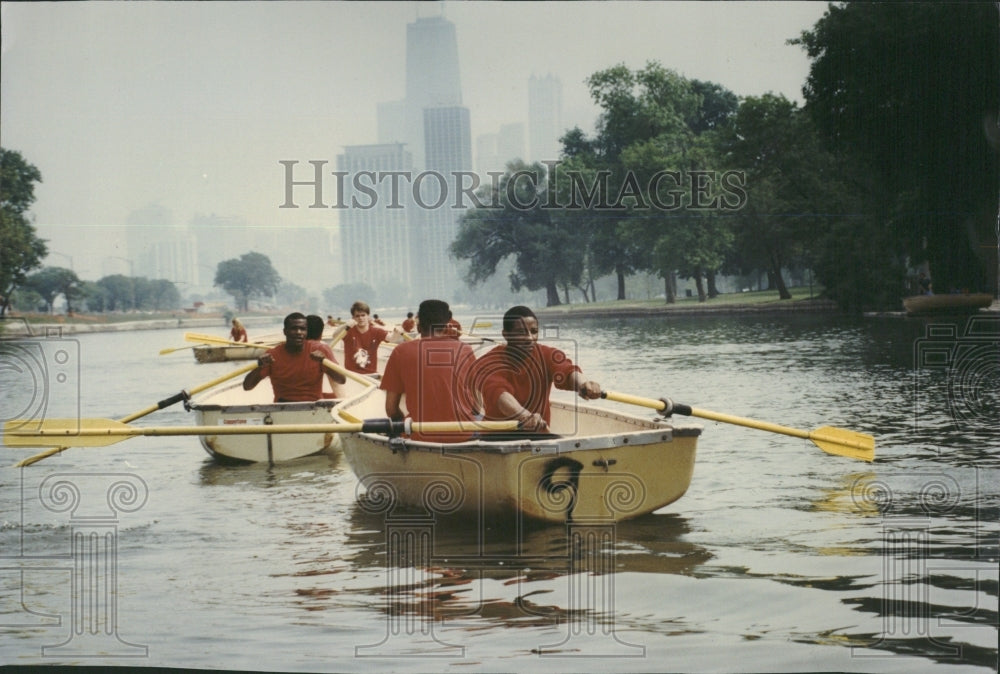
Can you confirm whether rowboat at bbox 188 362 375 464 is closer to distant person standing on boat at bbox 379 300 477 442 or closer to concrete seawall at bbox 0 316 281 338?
distant person standing on boat at bbox 379 300 477 442

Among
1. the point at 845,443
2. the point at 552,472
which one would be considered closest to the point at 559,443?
the point at 552,472

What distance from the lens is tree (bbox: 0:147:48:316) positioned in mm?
28172

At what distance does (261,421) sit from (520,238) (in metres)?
39.3

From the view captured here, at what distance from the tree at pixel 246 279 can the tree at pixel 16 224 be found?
37411 millimetres

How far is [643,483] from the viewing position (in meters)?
8.38

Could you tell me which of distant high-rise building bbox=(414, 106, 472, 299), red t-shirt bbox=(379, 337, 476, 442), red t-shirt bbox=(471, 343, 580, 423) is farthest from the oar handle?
distant high-rise building bbox=(414, 106, 472, 299)

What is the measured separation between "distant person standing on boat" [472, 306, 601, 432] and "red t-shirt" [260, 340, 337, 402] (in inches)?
169

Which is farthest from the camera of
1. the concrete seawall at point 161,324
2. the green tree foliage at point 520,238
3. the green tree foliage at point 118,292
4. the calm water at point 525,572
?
the green tree foliage at point 118,292

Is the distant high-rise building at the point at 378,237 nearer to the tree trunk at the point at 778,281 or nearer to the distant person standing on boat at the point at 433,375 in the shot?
the tree trunk at the point at 778,281

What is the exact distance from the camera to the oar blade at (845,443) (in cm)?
919

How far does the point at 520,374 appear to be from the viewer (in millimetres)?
8391

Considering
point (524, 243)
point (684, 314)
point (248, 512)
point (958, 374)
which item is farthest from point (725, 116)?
point (248, 512)

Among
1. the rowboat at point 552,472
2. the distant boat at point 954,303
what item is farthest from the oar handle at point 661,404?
the distant boat at point 954,303

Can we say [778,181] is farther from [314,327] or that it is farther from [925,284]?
[314,327]
